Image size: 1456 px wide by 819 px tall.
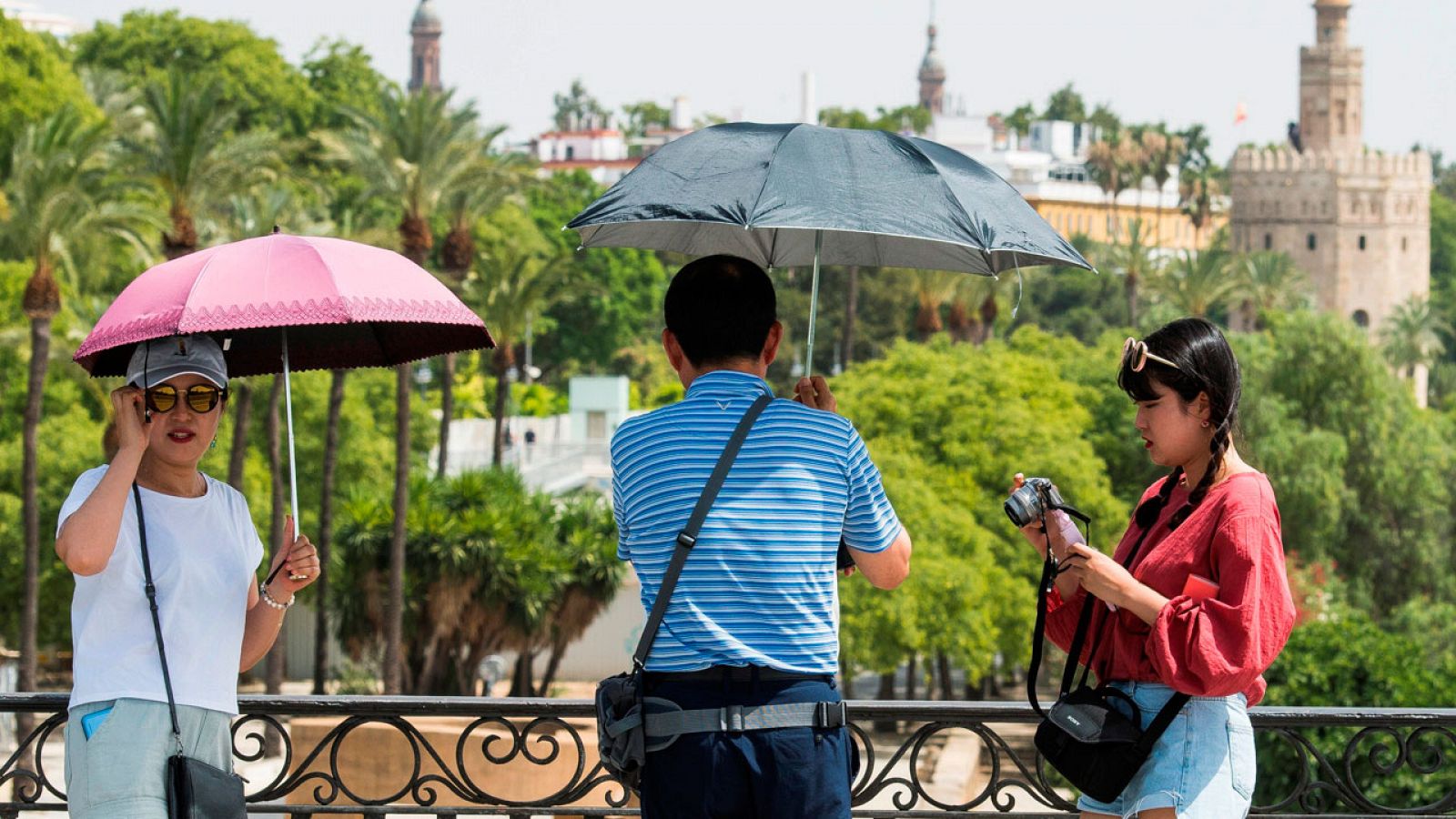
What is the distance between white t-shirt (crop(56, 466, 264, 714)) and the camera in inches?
152

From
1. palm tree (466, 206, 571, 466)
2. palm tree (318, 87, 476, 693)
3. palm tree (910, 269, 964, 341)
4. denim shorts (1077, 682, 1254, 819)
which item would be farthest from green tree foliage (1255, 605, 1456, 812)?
palm tree (910, 269, 964, 341)

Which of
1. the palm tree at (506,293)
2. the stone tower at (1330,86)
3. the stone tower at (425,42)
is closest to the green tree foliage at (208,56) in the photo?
the palm tree at (506,293)

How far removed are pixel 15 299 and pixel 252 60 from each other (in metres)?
36.5

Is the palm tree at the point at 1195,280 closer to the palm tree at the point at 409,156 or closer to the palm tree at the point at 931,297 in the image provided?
the palm tree at the point at 931,297

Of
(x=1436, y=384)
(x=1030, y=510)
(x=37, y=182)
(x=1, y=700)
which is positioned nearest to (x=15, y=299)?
(x=37, y=182)

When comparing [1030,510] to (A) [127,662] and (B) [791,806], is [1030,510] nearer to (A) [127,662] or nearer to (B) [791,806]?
(B) [791,806]

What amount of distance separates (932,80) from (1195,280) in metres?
129

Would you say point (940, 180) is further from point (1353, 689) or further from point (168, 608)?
point (1353, 689)

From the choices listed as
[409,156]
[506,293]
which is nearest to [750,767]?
[409,156]

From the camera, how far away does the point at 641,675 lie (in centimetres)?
362

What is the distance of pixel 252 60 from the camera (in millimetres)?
69938

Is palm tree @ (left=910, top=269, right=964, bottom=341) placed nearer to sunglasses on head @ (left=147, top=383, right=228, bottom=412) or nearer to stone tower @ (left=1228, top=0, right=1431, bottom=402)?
sunglasses on head @ (left=147, top=383, right=228, bottom=412)

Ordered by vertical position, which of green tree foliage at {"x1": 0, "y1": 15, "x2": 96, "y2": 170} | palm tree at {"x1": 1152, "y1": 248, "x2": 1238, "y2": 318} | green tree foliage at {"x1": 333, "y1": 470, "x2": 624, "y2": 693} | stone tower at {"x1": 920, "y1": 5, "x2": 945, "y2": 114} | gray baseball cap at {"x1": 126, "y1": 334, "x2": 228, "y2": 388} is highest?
stone tower at {"x1": 920, "y1": 5, "x2": 945, "y2": 114}

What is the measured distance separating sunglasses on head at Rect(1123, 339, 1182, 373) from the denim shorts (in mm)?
609
